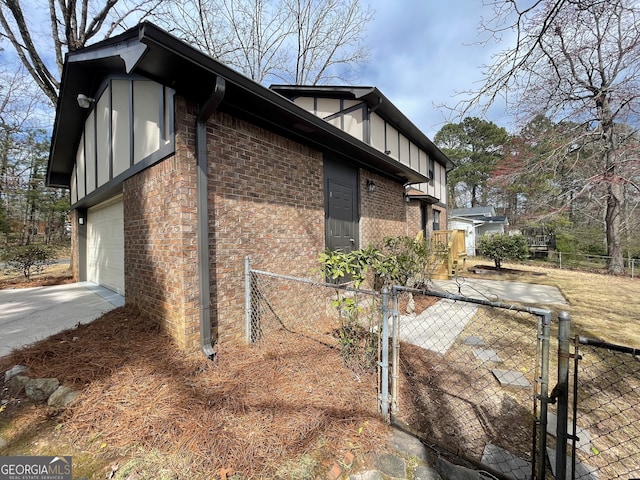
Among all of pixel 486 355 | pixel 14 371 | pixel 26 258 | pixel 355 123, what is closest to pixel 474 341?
pixel 486 355

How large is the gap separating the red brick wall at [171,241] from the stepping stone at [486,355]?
3740 millimetres

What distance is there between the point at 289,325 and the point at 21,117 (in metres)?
17.9

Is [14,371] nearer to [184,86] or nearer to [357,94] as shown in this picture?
[184,86]

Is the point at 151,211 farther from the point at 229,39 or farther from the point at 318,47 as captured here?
the point at 318,47

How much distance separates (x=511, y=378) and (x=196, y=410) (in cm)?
343

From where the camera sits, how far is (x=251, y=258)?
3824 mm

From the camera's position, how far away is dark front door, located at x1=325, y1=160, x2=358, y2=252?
5.46 m

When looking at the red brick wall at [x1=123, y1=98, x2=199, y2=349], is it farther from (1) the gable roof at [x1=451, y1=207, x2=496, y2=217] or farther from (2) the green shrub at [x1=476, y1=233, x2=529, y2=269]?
(1) the gable roof at [x1=451, y1=207, x2=496, y2=217]

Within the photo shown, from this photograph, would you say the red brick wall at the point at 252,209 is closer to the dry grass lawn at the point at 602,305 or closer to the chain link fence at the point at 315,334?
the chain link fence at the point at 315,334

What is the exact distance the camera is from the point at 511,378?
3076 mm

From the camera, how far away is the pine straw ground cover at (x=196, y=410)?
6.41 ft

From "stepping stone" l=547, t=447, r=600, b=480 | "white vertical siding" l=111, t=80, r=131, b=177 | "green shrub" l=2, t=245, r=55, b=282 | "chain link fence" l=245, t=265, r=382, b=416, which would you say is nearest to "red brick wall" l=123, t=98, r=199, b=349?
"chain link fence" l=245, t=265, r=382, b=416

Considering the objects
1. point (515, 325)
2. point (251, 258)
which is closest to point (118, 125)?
point (251, 258)

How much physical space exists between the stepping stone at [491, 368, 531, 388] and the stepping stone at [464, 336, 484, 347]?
0.75 m
